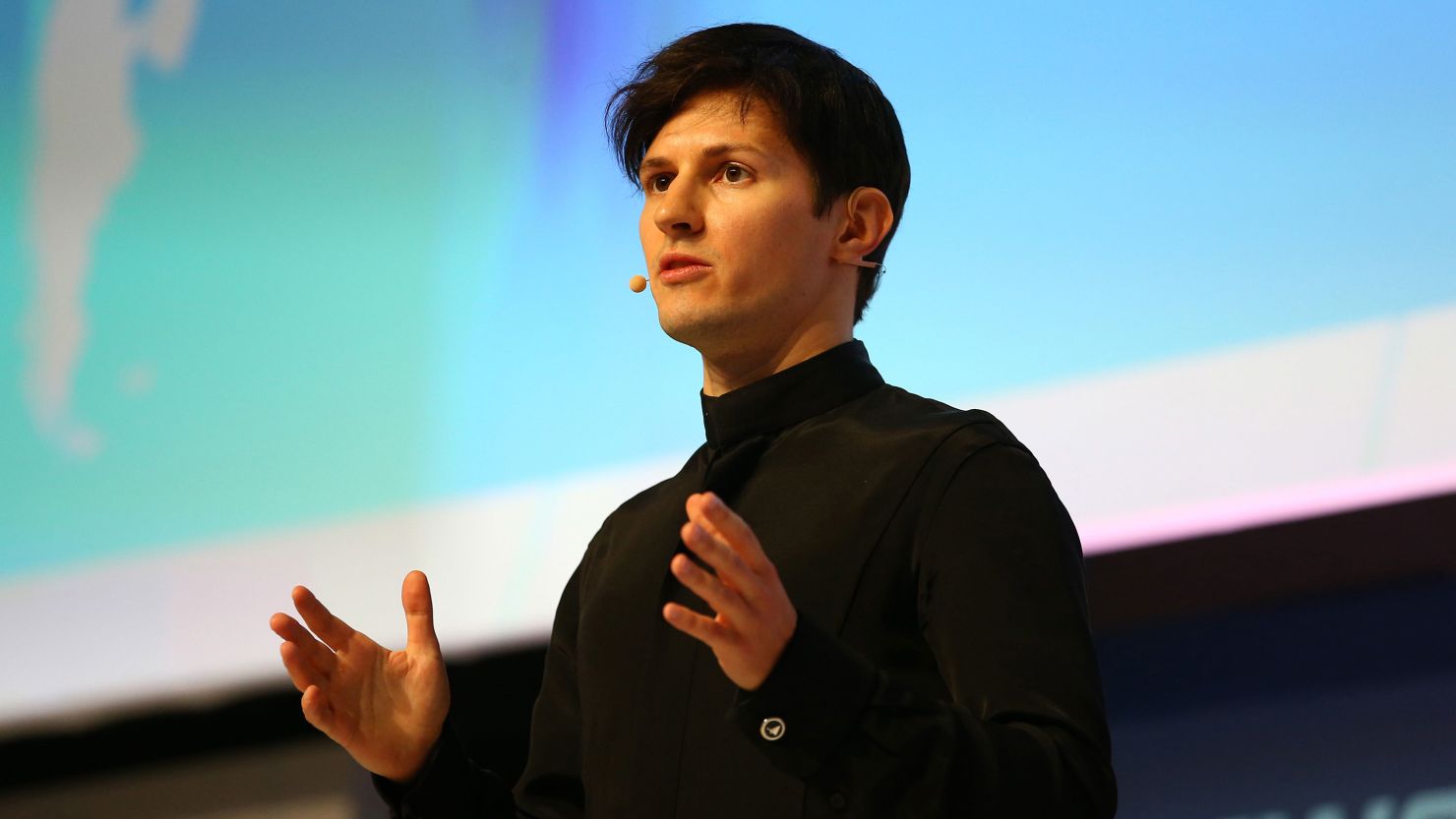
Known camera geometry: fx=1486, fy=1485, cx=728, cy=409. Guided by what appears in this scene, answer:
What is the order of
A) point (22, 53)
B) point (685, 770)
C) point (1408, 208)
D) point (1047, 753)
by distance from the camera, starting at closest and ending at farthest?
1. point (1047, 753)
2. point (685, 770)
3. point (1408, 208)
4. point (22, 53)

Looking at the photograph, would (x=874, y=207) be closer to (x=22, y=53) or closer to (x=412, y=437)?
(x=412, y=437)

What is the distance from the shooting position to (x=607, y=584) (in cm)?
138

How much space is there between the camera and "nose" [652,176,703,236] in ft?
4.40

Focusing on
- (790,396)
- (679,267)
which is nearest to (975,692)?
(790,396)

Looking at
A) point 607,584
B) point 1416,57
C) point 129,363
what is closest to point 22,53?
point 129,363

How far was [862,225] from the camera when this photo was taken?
1439mm

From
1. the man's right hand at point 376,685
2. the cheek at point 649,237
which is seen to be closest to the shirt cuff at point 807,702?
the man's right hand at point 376,685

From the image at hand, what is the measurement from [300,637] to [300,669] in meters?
0.03

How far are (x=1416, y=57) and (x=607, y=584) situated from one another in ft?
4.79

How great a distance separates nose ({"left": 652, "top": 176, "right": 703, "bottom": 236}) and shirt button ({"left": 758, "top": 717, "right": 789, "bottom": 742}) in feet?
1.70

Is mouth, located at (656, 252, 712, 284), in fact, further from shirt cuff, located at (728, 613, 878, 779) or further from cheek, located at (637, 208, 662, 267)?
shirt cuff, located at (728, 613, 878, 779)

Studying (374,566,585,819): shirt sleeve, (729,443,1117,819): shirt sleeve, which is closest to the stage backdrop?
(374,566,585,819): shirt sleeve

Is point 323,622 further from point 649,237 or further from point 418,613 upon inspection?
point 649,237

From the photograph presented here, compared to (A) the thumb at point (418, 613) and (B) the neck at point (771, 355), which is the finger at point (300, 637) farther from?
(B) the neck at point (771, 355)
